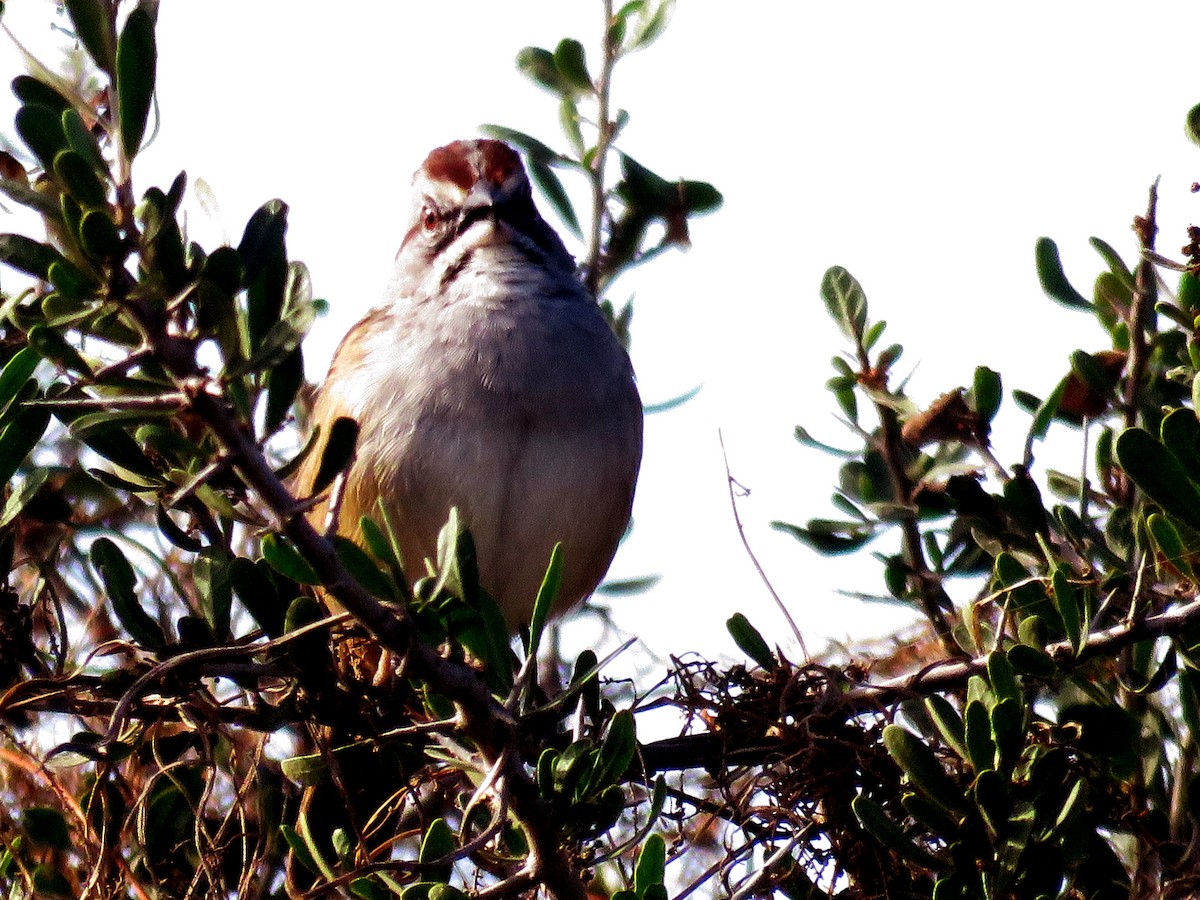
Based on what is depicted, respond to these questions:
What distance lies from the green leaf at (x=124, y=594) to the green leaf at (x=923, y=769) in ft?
3.79

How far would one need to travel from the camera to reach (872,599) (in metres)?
2.95

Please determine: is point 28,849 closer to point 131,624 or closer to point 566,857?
point 131,624

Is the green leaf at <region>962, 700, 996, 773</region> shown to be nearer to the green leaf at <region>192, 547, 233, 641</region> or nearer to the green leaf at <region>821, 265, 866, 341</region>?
the green leaf at <region>821, 265, 866, 341</region>

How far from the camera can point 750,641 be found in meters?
2.67

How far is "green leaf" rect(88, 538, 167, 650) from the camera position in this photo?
2512 mm

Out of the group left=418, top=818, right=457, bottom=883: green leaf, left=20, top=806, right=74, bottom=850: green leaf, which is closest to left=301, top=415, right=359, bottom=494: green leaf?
left=418, top=818, right=457, bottom=883: green leaf

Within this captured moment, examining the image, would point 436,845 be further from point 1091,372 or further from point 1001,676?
point 1091,372

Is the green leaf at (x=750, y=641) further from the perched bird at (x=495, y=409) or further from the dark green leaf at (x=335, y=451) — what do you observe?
the perched bird at (x=495, y=409)

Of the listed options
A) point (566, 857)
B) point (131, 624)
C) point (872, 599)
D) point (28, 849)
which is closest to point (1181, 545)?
point (872, 599)

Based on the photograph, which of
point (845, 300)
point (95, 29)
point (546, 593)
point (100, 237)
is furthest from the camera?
point (845, 300)

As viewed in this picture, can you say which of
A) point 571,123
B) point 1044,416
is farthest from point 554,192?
point 1044,416

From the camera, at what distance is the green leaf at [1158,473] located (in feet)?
7.41

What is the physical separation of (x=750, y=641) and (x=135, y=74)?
134 cm

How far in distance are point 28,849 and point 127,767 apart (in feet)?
1.13
